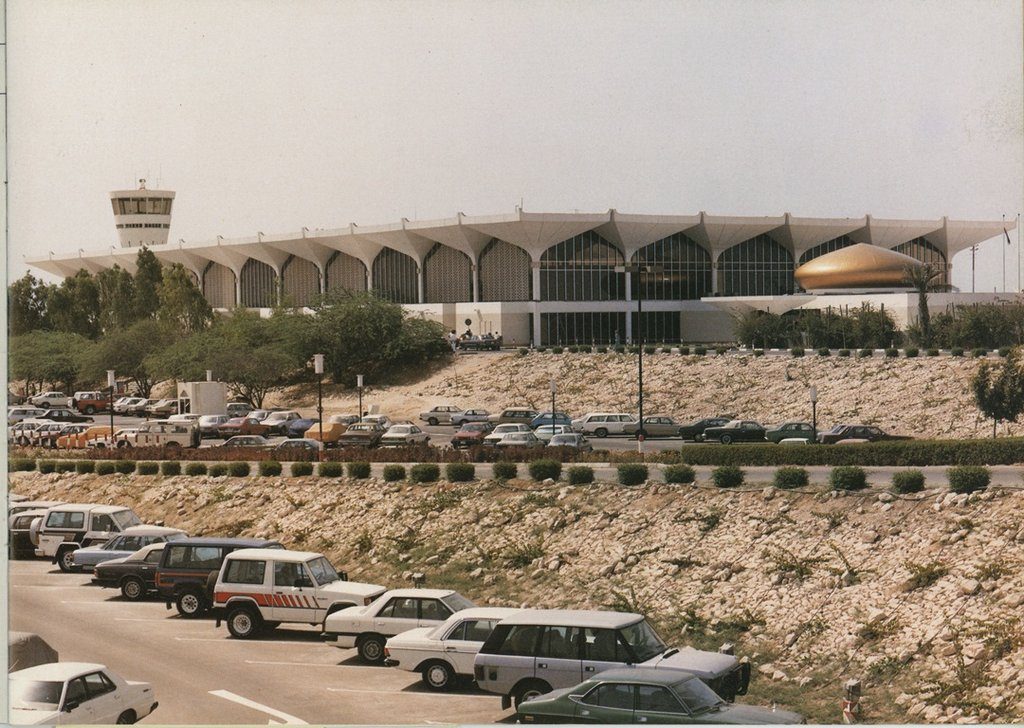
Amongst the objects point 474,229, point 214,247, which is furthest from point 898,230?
point 214,247

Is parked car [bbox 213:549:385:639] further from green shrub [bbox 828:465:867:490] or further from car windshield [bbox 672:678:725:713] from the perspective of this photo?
green shrub [bbox 828:465:867:490]

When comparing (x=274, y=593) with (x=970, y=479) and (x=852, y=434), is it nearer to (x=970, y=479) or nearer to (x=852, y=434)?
(x=970, y=479)

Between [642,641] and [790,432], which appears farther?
[790,432]

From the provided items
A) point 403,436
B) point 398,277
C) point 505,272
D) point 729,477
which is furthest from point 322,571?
point 398,277

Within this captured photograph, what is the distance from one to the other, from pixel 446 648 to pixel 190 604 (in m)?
6.89

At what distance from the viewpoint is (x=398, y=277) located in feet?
227

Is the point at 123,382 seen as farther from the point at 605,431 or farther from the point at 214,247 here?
the point at 605,431

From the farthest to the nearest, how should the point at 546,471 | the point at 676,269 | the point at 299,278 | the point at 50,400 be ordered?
the point at 299,278
the point at 676,269
the point at 50,400
the point at 546,471

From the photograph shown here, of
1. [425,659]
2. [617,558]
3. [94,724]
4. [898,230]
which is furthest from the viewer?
[898,230]

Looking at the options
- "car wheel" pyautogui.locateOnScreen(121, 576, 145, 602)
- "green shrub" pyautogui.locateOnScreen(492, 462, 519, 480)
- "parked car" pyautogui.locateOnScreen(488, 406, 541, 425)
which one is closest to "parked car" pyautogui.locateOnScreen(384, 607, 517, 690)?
"car wheel" pyautogui.locateOnScreen(121, 576, 145, 602)

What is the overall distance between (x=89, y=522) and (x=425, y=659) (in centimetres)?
1306

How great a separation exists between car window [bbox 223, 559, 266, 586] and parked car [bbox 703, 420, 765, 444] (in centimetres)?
2072

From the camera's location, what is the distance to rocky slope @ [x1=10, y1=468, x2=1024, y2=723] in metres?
18.5

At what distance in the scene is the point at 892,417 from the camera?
4178 cm
